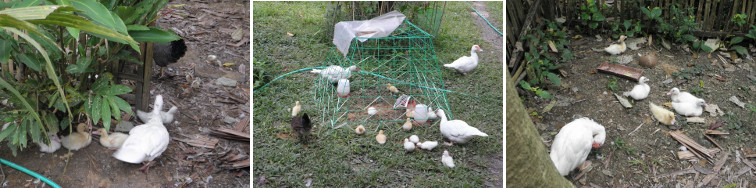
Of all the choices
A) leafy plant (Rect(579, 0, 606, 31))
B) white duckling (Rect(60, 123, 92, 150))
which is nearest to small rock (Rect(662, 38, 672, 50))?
leafy plant (Rect(579, 0, 606, 31))

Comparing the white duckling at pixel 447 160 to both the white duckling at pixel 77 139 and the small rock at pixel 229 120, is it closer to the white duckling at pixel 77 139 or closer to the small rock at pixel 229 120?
the small rock at pixel 229 120

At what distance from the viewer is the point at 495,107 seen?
7.17ft

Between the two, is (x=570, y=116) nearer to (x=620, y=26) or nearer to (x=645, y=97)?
(x=645, y=97)

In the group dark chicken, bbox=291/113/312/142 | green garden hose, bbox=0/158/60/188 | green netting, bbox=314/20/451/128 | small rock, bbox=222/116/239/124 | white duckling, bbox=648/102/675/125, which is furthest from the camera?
white duckling, bbox=648/102/675/125

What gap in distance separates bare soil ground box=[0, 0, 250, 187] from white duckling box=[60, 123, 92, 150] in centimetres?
3

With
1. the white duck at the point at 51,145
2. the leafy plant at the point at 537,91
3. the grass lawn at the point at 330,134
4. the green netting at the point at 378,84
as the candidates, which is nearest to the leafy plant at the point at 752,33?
the leafy plant at the point at 537,91

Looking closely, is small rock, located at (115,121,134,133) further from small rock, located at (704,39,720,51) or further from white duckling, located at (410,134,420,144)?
small rock, located at (704,39,720,51)

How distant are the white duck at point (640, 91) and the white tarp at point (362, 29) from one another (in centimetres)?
200

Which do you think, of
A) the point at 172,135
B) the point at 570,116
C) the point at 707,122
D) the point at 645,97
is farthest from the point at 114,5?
the point at 707,122

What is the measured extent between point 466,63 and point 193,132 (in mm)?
1416

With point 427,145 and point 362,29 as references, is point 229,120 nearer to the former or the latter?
point 362,29

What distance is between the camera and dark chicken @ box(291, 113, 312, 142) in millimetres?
1782

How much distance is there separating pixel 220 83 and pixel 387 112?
1.56 metres

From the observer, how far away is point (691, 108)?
358 cm
